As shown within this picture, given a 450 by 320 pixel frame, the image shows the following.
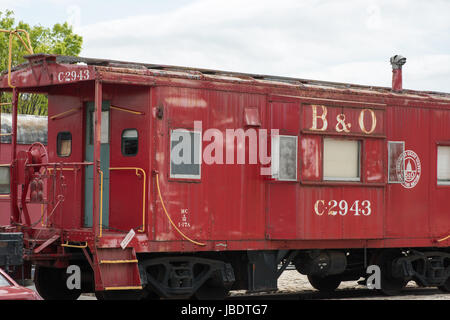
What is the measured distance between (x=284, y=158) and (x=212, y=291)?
2.48 metres

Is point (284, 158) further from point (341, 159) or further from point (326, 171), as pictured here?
point (341, 159)

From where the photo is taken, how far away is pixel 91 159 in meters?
13.6

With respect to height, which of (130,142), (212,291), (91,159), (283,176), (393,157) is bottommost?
(212,291)

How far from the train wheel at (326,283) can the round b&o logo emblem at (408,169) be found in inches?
94.3

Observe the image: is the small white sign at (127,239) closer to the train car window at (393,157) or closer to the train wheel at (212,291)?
the train wheel at (212,291)

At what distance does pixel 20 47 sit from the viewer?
4284cm

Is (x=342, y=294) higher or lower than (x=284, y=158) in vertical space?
lower

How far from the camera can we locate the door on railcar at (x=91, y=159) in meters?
13.2

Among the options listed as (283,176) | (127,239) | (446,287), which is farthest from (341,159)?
(127,239)

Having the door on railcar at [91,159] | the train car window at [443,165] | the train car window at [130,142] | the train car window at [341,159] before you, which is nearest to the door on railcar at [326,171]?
the train car window at [341,159]

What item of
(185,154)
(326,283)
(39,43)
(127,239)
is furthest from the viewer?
(39,43)

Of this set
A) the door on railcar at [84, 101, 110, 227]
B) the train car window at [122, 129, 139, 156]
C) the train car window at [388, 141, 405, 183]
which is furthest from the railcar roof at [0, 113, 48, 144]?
the train car window at [388, 141, 405, 183]

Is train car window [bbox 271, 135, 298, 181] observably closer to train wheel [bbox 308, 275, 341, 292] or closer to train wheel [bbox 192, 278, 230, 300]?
train wheel [bbox 192, 278, 230, 300]
